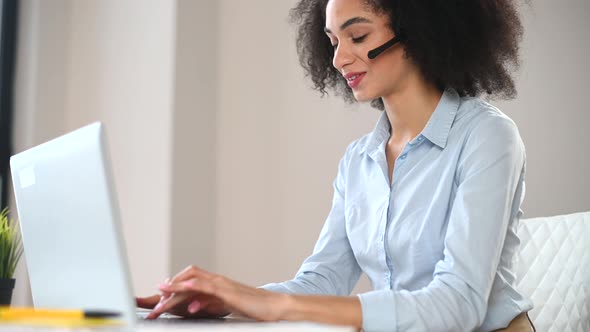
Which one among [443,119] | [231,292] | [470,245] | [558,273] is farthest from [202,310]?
[558,273]

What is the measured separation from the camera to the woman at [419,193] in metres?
1.11

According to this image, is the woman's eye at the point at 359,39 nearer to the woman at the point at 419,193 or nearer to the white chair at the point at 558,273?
the woman at the point at 419,193

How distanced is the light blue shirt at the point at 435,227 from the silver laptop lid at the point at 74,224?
43 centimetres

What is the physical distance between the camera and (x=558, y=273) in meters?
1.83

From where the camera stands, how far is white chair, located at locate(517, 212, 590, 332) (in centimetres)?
179

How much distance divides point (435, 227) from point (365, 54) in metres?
0.41

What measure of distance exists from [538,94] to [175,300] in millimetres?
1624

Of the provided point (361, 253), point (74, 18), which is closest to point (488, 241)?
point (361, 253)

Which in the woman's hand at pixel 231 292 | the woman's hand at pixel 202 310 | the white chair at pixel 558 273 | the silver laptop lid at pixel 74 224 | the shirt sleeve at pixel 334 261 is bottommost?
the white chair at pixel 558 273

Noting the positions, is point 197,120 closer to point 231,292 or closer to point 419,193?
point 419,193

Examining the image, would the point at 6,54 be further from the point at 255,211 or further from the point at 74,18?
Result: the point at 255,211

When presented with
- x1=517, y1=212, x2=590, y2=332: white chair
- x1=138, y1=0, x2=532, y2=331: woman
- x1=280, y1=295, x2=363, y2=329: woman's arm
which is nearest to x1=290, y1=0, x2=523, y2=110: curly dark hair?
x1=138, y1=0, x2=532, y2=331: woman

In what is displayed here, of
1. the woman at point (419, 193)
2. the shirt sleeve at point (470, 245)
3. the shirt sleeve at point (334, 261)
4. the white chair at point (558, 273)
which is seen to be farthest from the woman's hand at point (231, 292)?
the white chair at point (558, 273)

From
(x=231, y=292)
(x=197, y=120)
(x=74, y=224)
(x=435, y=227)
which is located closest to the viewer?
(x=74, y=224)
